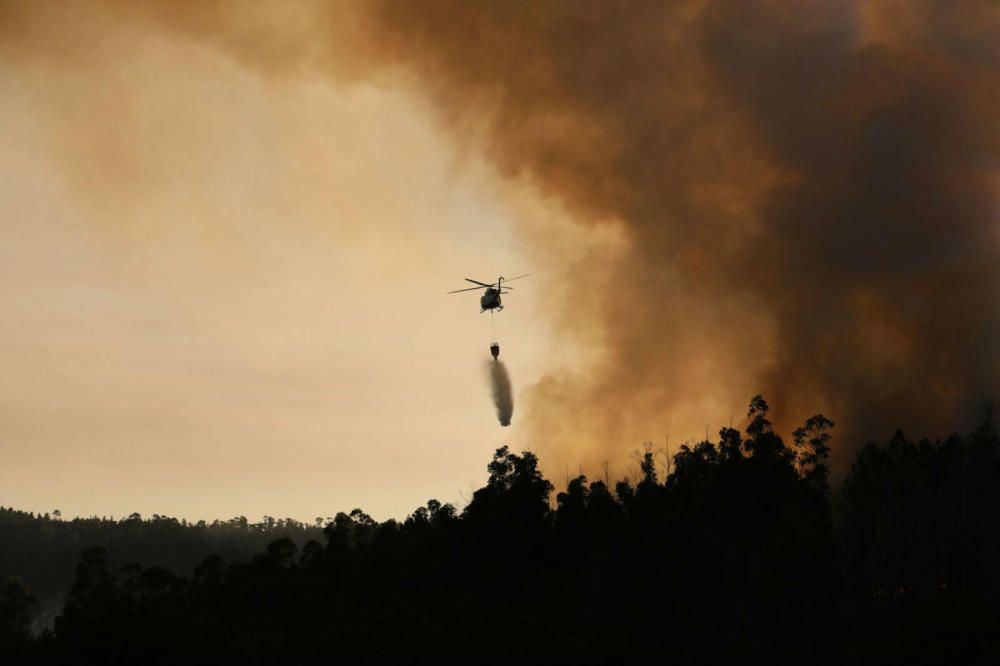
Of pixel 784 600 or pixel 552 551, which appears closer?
pixel 784 600

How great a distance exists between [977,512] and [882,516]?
1560cm

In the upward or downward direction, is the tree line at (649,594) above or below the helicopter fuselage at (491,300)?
below

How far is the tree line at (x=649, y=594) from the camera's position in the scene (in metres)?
143

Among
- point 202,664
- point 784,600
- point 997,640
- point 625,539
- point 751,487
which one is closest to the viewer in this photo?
point 997,640

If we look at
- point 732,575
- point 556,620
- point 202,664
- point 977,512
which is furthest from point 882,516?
point 202,664

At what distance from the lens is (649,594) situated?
551 ft

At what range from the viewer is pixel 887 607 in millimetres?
165250

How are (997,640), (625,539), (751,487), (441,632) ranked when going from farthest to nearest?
(751,487)
(625,539)
(441,632)
(997,640)

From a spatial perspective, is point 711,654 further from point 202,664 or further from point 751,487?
point 202,664

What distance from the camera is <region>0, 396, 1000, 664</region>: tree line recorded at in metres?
143

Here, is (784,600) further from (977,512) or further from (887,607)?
(977,512)

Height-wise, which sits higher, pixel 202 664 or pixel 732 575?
pixel 732 575

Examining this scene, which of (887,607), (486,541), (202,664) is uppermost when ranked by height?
(486,541)

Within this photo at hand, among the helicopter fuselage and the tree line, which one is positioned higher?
the helicopter fuselage
